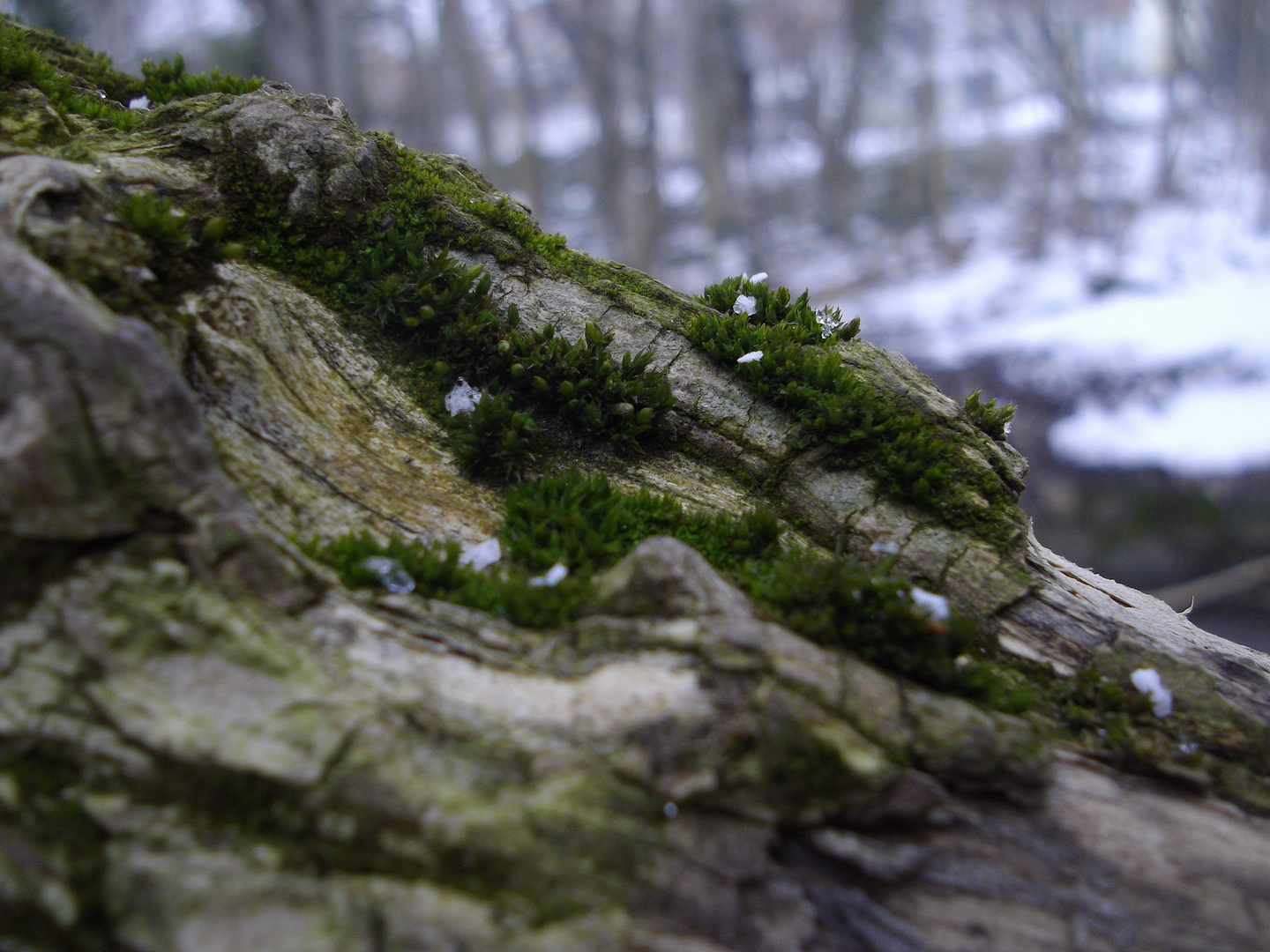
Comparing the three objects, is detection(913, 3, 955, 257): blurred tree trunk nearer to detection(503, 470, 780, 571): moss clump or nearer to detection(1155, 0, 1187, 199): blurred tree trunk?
detection(1155, 0, 1187, 199): blurred tree trunk

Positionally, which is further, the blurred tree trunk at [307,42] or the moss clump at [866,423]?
the blurred tree trunk at [307,42]

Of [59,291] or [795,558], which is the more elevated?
[795,558]

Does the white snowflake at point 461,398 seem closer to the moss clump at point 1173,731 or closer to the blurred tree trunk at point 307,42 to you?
the moss clump at point 1173,731

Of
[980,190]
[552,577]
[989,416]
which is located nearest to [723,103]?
[980,190]

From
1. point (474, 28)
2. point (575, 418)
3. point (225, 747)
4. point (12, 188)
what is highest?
point (474, 28)

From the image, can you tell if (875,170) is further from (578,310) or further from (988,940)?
(988,940)

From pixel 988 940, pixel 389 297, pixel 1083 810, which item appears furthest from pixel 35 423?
pixel 1083 810

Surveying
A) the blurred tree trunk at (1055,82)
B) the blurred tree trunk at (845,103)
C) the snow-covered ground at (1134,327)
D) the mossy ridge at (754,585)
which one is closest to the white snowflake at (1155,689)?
the mossy ridge at (754,585)
